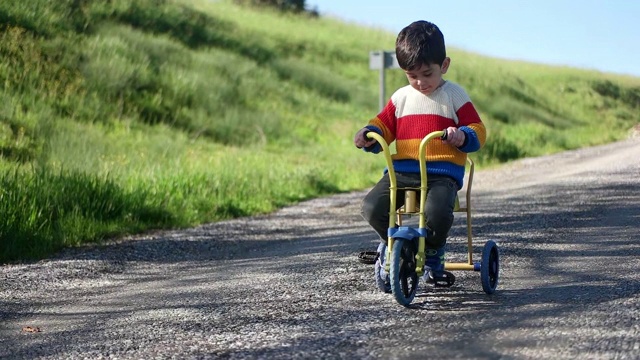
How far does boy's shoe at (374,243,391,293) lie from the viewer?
5.85m

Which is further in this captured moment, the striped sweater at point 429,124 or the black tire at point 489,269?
the black tire at point 489,269

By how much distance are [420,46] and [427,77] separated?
0.25 m

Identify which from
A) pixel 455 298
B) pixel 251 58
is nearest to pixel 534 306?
pixel 455 298

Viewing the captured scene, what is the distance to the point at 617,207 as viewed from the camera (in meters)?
10.9

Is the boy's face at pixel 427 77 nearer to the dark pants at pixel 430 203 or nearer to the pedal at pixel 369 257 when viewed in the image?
the dark pants at pixel 430 203

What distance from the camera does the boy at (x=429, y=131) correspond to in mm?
5652

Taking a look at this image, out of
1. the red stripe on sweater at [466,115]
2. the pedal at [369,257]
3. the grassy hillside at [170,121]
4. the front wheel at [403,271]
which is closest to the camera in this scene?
the front wheel at [403,271]

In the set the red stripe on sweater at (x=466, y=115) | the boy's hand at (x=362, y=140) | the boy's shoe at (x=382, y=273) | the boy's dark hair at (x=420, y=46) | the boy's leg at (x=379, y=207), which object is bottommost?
the boy's shoe at (x=382, y=273)

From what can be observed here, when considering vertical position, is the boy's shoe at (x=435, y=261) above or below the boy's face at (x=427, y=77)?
below

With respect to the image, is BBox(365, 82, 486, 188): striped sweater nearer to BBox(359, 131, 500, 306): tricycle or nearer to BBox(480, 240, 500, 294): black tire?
BBox(359, 131, 500, 306): tricycle

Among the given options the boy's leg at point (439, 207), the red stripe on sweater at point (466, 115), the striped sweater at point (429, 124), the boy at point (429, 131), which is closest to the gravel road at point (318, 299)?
the boy's leg at point (439, 207)

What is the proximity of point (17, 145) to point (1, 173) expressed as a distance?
4.96 m

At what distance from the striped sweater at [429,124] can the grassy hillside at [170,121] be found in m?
4.18

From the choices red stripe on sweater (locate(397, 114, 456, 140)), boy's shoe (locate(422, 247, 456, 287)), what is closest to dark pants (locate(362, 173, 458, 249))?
boy's shoe (locate(422, 247, 456, 287))
